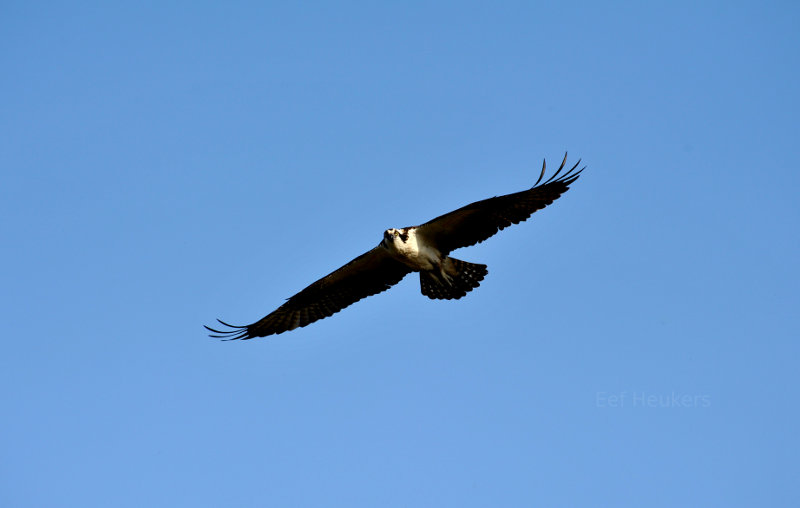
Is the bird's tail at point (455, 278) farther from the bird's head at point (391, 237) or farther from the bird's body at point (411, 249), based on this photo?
the bird's head at point (391, 237)

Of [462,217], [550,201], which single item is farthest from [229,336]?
[550,201]

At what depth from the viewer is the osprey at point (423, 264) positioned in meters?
13.5

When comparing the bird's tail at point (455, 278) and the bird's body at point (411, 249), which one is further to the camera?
the bird's tail at point (455, 278)

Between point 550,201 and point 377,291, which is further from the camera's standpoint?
point 377,291

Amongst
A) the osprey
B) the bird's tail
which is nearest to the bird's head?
the osprey

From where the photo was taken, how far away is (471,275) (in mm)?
14320

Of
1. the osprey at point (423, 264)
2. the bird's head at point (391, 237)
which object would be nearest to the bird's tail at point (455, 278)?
the osprey at point (423, 264)

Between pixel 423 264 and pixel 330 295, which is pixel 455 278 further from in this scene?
pixel 330 295

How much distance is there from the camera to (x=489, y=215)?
45.0 ft

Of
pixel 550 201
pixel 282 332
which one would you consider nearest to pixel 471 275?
pixel 550 201

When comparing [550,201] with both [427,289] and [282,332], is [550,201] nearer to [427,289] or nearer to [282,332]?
[427,289]

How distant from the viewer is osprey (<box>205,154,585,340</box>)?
44.3 feet

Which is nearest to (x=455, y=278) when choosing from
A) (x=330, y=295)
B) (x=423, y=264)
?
(x=423, y=264)

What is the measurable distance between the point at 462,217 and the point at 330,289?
264cm
